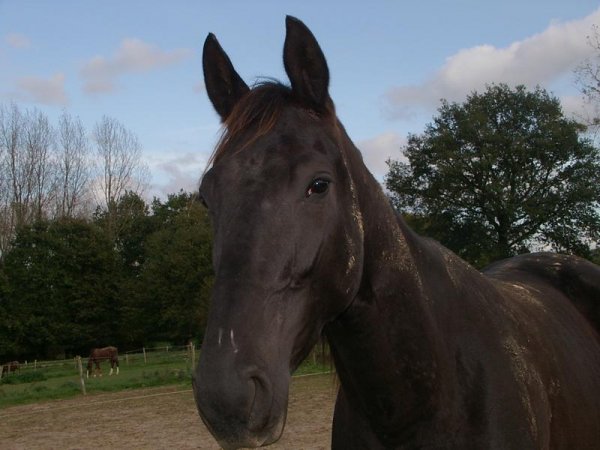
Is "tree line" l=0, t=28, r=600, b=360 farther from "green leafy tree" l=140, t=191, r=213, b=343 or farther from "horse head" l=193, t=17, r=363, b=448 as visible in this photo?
"horse head" l=193, t=17, r=363, b=448

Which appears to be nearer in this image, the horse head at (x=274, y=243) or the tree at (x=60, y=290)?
the horse head at (x=274, y=243)

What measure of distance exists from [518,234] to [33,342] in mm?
29826

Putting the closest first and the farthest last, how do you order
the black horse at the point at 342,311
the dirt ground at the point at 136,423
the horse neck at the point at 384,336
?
the black horse at the point at 342,311 < the horse neck at the point at 384,336 < the dirt ground at the point at 136,423

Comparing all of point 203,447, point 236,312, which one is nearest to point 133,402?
point 203,447

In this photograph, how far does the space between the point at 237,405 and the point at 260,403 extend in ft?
0.23

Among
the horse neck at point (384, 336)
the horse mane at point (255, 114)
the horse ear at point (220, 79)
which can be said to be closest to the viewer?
the horse mane at point (255, 114)

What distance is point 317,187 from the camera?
1875 millimetres

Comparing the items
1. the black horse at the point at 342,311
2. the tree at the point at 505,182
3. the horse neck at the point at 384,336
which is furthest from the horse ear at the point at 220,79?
the tree at the point at 505,182

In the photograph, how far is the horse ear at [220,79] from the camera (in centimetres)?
228

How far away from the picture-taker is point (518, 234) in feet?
98.8

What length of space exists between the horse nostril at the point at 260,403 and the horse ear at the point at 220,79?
1.16m

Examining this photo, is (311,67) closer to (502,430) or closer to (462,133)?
(502,430)

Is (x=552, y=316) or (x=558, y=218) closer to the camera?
(x=552, y=316)

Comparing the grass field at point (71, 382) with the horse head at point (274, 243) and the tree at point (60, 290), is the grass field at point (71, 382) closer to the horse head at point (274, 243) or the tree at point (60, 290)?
the tree at point (60, 290)
